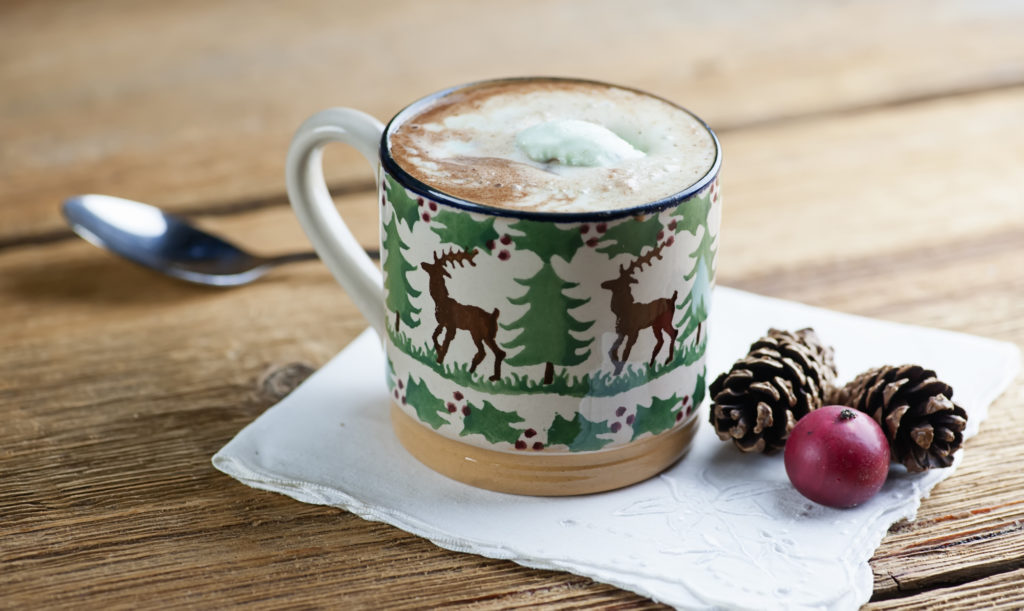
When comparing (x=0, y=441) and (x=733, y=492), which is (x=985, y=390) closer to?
(x=733, y=492)

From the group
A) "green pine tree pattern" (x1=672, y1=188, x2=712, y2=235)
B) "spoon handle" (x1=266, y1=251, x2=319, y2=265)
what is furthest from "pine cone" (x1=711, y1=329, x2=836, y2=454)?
"spoon handle" (x1=266, y1=251, x2=319, y2=265)

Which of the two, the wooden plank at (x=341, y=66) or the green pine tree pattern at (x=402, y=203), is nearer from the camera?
the green pine tree pattern at (x=402, y=203)

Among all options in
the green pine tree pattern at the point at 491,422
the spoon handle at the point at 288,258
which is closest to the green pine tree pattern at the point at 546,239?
the green pine tree pattern at the point at 491,422

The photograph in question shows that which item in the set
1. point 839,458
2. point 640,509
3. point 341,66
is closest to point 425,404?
point 640,509

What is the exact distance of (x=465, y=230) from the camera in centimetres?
64

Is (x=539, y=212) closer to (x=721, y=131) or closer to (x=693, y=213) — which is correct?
(x=693, y=213)

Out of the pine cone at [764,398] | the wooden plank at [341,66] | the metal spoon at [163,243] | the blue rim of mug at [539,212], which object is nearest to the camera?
the blue rim of mug at [539,212]

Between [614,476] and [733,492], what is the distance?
8 centimetres

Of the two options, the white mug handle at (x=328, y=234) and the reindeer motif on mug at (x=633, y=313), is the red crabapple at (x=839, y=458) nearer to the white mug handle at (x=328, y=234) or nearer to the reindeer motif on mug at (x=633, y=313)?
the reindeer motif on mug at (x=633, y=313)

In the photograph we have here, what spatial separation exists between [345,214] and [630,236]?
21.7 inches

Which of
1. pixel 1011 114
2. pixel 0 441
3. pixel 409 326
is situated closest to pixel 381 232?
pixel 409 326

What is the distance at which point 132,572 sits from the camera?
65 cm

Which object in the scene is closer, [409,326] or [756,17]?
[409,326]

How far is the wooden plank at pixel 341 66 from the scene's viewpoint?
1.23 m
